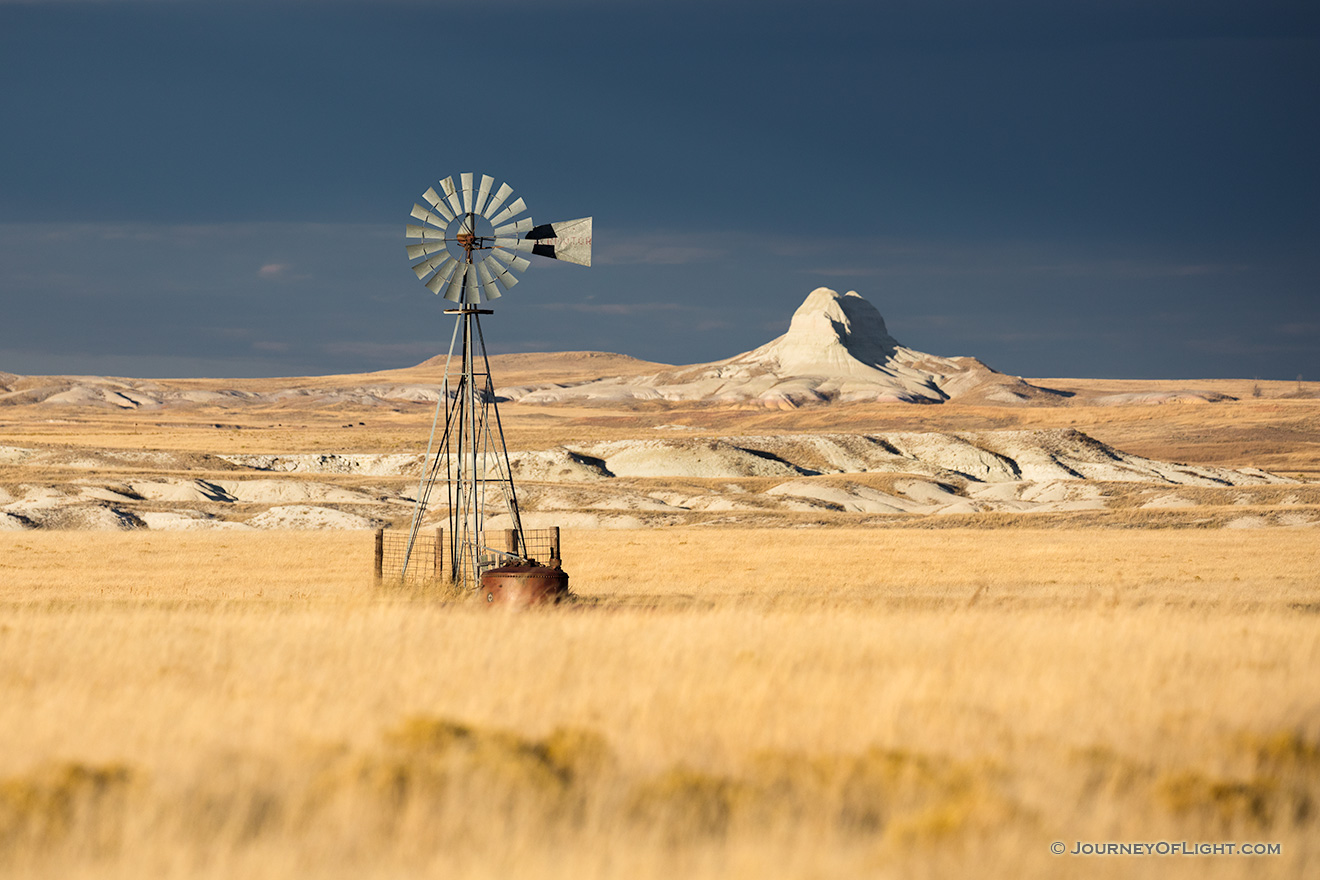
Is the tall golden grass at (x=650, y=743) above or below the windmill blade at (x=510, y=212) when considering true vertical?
below

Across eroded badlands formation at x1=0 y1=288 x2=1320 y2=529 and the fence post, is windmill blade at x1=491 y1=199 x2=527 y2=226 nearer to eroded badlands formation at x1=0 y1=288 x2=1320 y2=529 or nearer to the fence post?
the fence post

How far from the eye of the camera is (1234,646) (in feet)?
41.0

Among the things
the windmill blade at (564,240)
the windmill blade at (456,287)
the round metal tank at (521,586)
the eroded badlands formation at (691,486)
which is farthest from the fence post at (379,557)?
the eroded badlands formation at (691,486)

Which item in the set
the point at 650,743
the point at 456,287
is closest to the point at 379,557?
the point at 456,287

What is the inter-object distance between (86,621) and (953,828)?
11.5 metres

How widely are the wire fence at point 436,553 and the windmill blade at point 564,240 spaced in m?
5.13

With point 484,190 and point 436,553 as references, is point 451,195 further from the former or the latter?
point 436,553

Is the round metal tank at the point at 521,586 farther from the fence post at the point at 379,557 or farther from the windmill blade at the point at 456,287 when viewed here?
the windmill blade at the point at 456,287

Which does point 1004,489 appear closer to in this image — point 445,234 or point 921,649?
point 445,234

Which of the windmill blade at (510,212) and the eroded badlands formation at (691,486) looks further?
the eroded badlands formation at (691,486)

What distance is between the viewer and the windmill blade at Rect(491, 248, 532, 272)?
21688 mm

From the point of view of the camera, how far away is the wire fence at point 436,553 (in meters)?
21.6

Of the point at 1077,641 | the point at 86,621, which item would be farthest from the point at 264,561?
the point at 1077,641

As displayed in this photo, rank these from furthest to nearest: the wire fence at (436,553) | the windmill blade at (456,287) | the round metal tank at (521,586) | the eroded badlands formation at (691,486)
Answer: the eroded badlands formation at (691,486) < the windmill blade at (456,287) < the wire fence at (436,553) < the round metal tank at (521,586)
